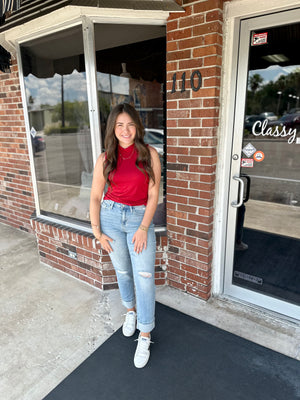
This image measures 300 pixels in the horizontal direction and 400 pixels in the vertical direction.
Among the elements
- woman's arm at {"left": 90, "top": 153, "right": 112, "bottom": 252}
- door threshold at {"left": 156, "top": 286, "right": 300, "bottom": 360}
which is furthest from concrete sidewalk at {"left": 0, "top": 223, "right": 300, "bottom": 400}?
woman's arm at {"left": 90, "top": 153, "right": 112, "bottom": 252}

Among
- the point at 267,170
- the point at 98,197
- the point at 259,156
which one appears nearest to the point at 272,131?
the point at 259,156

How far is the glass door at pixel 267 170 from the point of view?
6.63 feet

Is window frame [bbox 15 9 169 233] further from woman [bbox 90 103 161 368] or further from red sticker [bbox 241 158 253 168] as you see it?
red sticker [bbox 241 158 253 168]

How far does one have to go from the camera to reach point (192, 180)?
2424 mm

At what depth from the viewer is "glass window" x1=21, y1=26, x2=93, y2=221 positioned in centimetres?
273

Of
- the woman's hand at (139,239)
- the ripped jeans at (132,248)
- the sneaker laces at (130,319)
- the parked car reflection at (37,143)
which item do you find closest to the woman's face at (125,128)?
the ripped jeans at (132,248)

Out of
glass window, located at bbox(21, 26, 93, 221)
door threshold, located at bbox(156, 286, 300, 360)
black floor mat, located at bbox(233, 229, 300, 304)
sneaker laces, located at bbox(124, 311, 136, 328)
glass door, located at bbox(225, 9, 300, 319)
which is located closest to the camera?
glass door, located at bbox(225, 9, 300, 319)

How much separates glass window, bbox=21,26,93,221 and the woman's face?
1009 millimetres

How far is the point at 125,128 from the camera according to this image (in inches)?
71.2

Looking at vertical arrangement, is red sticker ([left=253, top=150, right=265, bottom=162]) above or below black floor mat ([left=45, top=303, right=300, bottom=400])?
above

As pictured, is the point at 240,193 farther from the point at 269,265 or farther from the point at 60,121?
the point at 60,121

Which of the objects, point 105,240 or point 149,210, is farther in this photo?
point 105,240

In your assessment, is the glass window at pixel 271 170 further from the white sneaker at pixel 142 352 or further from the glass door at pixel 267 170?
the white sneaker at pixel 142 352

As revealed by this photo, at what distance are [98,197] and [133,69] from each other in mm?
2114
